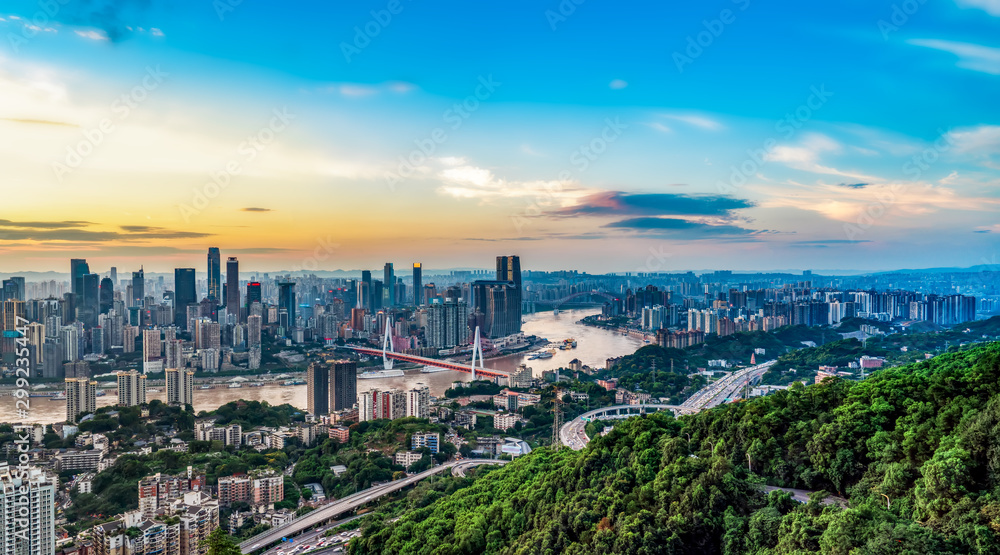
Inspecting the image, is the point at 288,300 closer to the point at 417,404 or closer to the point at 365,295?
the point at 365,295

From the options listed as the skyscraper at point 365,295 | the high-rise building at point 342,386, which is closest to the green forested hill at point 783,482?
the high-rise building at point 342,386

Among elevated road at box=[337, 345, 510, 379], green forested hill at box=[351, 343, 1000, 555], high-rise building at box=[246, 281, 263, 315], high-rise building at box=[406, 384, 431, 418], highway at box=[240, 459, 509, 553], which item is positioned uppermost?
high-rise building at box=[246, 281, 263, 315]

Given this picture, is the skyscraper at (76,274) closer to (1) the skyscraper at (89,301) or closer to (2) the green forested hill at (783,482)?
(1) the skyscraper at (89,301)

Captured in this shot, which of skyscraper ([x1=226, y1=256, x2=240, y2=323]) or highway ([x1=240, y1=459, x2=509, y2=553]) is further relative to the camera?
skyscraper ([x1=226, y1=256, x2=240, y2=323])

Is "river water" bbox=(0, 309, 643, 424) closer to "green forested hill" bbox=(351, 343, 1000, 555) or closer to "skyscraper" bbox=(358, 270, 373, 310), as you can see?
"skyscraper" bbox=(358, 270, 373, 310)

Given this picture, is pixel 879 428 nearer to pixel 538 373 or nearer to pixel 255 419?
pixel 255 419

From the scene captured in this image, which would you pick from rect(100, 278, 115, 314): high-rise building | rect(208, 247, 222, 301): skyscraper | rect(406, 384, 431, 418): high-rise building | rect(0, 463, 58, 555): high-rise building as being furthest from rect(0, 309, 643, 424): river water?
rect(208, 247, 222, 301): skyscraper
